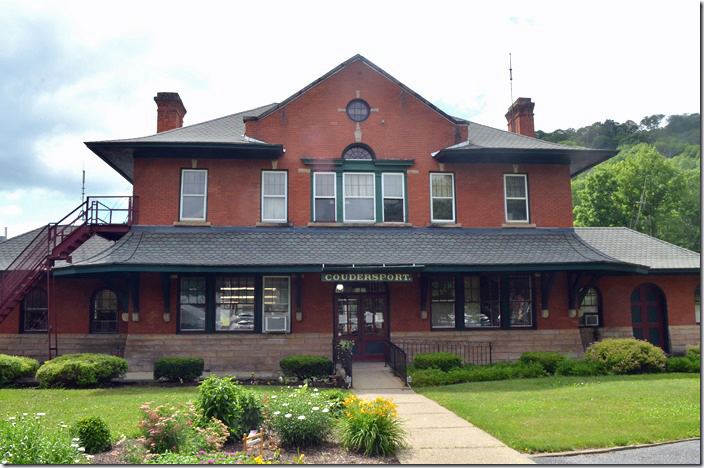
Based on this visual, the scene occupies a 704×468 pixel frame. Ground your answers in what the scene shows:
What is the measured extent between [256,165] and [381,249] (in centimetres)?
527

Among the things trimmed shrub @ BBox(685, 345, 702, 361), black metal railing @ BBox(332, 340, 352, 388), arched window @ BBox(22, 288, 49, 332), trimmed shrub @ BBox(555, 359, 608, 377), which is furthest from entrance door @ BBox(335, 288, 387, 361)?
arched window @ BBox(22, 288, 49, 332)

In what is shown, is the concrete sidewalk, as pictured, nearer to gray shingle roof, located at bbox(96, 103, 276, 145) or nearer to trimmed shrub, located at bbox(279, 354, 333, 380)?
trimmed shrub, located at bbox(279, 354, 333, 380)

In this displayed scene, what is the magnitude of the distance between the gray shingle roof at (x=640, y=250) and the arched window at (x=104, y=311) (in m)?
18.8

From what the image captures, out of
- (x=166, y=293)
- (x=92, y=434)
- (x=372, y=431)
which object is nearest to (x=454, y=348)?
(x=166, y=293)

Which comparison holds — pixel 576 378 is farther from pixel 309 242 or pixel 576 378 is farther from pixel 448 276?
pixel 309 242

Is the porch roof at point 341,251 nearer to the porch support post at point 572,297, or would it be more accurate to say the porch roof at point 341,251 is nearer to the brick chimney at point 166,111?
the porch support post at point 572,297

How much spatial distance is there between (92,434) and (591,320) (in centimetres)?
1822

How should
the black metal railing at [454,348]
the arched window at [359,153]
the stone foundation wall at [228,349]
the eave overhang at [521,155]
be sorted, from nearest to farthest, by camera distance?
the stone foundation wall at [228,349] → the black metal railing at [454,348] → the eave overhang at [521,155] → the arched window at [359,153]

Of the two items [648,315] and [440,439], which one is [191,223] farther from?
[648,315]

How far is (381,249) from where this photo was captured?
726 inches

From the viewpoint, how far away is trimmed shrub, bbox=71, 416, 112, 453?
315 inches

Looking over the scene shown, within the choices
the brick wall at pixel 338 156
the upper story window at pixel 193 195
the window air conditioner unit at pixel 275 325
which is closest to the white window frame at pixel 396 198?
the brick wall at pixel 338 156

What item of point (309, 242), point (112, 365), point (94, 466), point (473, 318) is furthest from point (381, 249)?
point (94, 466)

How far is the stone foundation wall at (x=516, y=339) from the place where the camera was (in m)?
18.7
